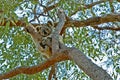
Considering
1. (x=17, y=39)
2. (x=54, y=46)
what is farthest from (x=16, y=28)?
(x=54, y=46)

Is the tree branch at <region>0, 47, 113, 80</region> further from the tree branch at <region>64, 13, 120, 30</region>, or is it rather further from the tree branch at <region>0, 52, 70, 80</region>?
the tree branch at <region>64, 13, 120, 30</region>

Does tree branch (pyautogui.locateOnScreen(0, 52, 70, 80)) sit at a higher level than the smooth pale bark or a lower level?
lower

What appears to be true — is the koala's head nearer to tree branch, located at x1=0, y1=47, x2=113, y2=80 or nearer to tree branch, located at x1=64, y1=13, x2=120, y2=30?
tree branch, located at x1=64, y1=13, x2=120, y2=30

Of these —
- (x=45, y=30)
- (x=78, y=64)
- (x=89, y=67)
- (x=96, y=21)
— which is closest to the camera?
(x=89, y=67)

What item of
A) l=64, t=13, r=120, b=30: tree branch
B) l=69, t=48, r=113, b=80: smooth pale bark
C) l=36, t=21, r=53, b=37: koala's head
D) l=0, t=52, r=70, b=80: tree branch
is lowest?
l=64, t=13, r=120, b=30: tree branch

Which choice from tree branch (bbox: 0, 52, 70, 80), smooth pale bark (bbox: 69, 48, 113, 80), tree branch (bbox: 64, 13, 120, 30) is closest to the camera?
smooth pale bark (bbox: 69, 48, 113, 80)

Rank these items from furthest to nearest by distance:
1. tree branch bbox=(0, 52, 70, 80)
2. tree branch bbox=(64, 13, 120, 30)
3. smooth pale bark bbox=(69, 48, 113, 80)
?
tree branch bbox=(64, 13, 120, 30) → tree branch bbox=(0, 52, 70, 80) → smooth pale bark bbox=(69, 48, 113, 80)

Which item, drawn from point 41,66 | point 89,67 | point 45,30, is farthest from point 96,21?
point 89,67

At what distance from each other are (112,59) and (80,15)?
834 mm

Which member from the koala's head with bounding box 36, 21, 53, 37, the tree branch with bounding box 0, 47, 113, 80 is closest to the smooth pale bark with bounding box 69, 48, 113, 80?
the tree branch with bounding box 0, 47, 113, 80

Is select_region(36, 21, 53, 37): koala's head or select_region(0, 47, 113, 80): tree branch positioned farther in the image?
select_region(36, 21, 53, 37): koala's head

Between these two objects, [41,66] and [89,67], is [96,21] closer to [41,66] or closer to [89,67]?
[41,66]

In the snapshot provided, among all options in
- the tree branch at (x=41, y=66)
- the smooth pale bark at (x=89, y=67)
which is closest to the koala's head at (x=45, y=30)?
the tree branch at (x=41, y=66)

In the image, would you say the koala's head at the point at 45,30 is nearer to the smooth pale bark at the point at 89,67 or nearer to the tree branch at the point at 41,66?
the tree branch at the point at 41,66
